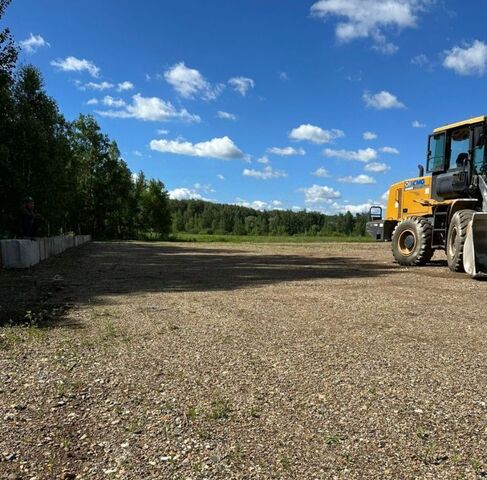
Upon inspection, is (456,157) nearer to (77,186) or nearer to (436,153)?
(436,153)

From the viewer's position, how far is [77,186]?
5291cm

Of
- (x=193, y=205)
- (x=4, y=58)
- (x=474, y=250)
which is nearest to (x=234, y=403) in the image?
(x=474, y=250)

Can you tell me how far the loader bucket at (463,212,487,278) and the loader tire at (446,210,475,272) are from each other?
0.51m

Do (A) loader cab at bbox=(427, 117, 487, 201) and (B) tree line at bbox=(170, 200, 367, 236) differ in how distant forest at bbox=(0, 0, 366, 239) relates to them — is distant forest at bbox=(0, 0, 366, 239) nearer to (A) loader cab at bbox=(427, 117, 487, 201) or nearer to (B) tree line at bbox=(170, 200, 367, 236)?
(B) tree line at bbox=(170, 200, 367, 236)

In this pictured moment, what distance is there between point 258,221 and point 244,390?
12245 cm

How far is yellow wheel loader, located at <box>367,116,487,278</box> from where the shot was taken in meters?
11.5

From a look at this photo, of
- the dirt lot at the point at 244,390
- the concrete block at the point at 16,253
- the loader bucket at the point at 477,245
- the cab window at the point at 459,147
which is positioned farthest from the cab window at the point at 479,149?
the concrete block at the point at 16,253

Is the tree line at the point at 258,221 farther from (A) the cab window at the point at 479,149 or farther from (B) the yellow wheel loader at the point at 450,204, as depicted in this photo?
(A) the cab window at the point at 479,149

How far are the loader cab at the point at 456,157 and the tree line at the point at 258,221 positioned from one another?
90.2 metres

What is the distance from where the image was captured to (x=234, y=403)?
12.6 ft

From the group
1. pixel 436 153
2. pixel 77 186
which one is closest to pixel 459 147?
pixel 436 153

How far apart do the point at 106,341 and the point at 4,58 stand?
1553 centimetres

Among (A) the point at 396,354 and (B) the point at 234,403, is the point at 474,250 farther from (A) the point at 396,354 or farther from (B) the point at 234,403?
(B) the point at 234,403

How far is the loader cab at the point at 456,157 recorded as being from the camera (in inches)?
508
